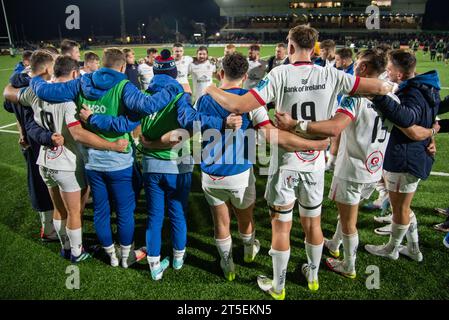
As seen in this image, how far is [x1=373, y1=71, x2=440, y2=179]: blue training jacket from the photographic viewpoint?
296cm

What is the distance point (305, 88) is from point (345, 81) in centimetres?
32

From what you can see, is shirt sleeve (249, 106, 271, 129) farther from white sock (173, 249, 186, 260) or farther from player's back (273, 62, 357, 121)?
white sock (173, 249, 186, 260)

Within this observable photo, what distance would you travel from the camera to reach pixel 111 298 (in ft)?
11.0

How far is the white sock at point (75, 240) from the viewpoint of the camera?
12.3 feet

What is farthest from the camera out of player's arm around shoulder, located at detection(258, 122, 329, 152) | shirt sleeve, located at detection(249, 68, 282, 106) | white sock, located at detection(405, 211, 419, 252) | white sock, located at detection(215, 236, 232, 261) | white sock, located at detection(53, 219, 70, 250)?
white sock, located at detection(53, 219, 70, 250)

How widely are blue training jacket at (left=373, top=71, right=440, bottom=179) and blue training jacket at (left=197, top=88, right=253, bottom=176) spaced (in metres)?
1.17

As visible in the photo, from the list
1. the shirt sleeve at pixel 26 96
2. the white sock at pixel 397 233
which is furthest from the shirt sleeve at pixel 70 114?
the white sock at pixel 397 233

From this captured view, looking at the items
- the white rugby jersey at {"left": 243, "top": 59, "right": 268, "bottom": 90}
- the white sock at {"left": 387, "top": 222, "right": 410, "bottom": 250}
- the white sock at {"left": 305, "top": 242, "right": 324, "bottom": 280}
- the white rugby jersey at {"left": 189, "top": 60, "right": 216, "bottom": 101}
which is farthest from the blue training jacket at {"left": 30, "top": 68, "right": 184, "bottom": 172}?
the white rugby jersey at {"left": 189, "top": 60, "right": 216, "bottom": 101}

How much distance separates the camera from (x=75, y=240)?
3.78 m

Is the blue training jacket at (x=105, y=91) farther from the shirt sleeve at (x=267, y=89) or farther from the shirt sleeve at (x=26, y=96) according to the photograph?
the shirt sleeve at (x=267, y=89)

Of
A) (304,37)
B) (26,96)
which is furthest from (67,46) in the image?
(304,37)

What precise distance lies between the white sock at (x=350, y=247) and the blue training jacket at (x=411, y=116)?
2.62 ft

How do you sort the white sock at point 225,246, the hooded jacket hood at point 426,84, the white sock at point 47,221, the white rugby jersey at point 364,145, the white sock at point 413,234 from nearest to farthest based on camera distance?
the white rugby jersey at point 364,145, the hooded jacket hood at point 426,84, the white sock at point 225,246, the white sock at point 413,234, the white sock at point 47,221

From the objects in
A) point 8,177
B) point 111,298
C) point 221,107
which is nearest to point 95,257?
point 111,298
